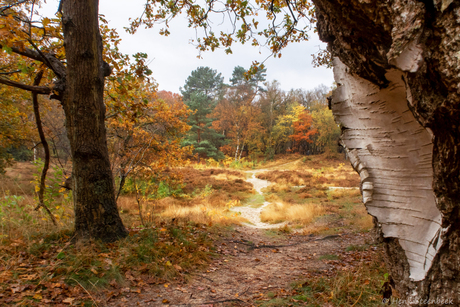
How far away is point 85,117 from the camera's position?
10.7 ft

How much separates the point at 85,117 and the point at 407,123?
12.0 ft

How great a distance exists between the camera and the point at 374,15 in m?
1.28

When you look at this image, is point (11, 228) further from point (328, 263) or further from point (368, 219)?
point (368, 219)

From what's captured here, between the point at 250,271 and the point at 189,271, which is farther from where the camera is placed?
the point at 250,271

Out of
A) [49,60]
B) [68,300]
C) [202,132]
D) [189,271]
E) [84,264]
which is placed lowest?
[189,271]

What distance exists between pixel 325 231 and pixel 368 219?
4.89 ft

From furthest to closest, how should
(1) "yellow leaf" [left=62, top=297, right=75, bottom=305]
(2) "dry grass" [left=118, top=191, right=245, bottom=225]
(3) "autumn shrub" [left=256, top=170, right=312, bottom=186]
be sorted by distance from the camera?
(3) "autumn shrub" [left=256, top=170, right=312, bottom=186] < (2) "dry grass" [left=118, top=191, right=245, bottom=225] < (1) "yellow leaf" [left=62, top=297, right=75, bottom=305]

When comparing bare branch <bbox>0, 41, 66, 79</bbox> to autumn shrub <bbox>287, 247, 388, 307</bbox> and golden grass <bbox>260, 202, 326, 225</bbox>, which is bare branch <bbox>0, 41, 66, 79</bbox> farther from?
golden grass <bbox>260, 202, 326, 225</bbox>

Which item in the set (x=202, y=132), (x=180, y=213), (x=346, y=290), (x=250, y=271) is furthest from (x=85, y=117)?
(x=202, y=132)

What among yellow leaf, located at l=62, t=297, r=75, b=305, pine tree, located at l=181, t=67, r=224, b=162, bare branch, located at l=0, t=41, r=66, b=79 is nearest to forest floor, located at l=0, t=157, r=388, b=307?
yellow leaf, located at l=62, t=297, r=75, b=305

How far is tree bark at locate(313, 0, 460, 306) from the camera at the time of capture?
1.11 metres

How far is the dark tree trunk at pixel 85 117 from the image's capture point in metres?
3.21

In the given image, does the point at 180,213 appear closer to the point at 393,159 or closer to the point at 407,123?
the point at 393,159

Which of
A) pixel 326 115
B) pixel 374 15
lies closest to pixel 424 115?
pixel 374 15
